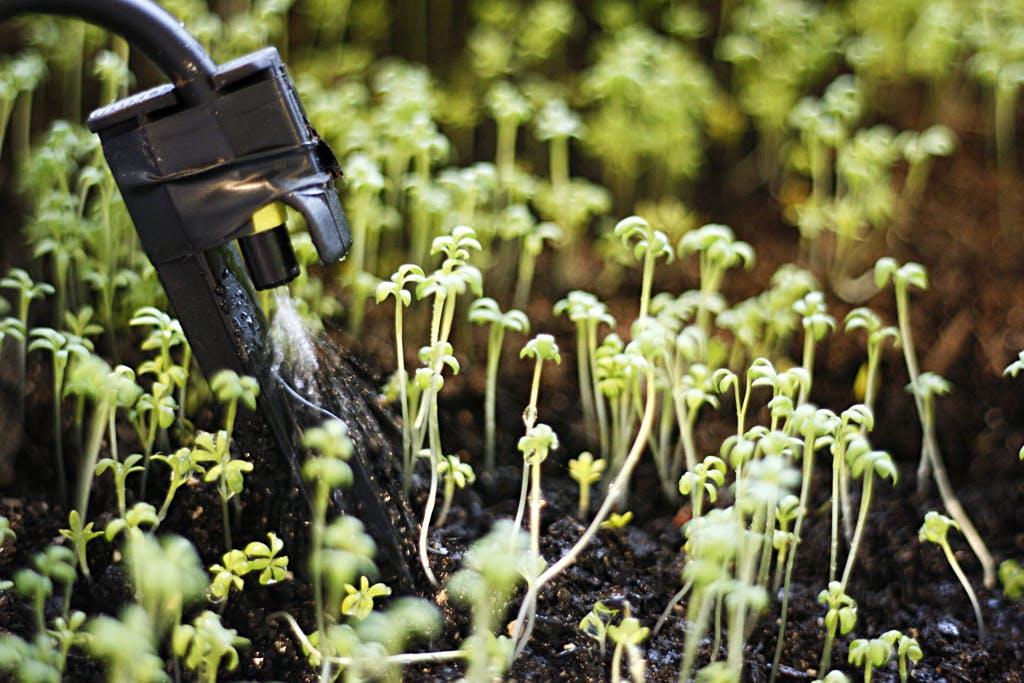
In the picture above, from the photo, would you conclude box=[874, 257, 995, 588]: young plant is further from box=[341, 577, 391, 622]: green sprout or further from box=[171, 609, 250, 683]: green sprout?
box=[171, 609, 250, 683]: green sprout

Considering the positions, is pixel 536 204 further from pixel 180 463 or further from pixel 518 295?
pixel 180 463

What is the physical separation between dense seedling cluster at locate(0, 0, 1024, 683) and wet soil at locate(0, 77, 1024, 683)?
0.01 meters

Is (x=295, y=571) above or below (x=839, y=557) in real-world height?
above

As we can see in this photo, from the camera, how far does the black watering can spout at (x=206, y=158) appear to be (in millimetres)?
857

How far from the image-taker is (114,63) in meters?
1.41

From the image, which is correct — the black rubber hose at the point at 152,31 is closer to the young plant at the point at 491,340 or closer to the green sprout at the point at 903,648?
the young plant at the point at 491,340

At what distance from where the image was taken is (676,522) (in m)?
1.29

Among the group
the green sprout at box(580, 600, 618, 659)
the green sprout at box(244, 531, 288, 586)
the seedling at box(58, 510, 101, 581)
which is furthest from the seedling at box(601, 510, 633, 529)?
the seedling at box(58, 510, 101, 581)

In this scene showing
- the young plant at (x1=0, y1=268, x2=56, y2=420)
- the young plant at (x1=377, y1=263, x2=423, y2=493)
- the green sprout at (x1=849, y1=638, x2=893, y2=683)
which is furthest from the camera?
the young plant at (x1=0, y1=268, x2=56, y2=420)

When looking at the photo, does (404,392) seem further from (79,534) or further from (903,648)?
(903,648)

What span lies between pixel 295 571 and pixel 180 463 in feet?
0.56

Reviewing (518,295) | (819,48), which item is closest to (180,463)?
(518,295)

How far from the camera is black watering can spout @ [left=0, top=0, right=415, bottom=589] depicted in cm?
86

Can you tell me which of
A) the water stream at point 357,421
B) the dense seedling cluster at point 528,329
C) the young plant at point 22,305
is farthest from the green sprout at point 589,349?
the young plant at point 22,305
